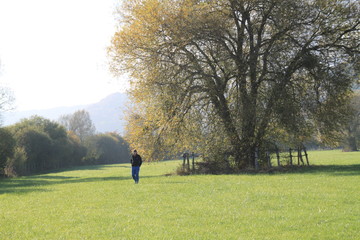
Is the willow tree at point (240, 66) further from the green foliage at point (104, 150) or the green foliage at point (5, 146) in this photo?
the green foliage at point (104, 150)

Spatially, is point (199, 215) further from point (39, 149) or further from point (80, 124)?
point (80, 124)

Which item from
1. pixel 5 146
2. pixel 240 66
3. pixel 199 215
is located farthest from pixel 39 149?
pixel 199 215

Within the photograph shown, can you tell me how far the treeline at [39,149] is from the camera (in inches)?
2317

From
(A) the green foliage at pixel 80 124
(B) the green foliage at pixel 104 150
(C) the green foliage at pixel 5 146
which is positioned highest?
(A) the green foliage at pixel 80 124

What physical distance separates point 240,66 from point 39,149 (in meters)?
69.1

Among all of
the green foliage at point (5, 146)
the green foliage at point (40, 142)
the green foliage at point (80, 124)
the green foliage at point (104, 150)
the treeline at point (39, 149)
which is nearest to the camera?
the green foliage at point (5, 146)

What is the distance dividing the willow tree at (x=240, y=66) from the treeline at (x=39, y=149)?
30.9 meters

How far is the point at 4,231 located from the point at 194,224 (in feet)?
18.7

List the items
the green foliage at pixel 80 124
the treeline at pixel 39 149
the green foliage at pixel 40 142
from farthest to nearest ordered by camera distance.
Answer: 1. the green foliage at pixel 80 124
2. the green foliage at pixel 40 142
3. the treeline at pixel 39 149

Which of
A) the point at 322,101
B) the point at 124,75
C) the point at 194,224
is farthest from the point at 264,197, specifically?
the point at 124,75

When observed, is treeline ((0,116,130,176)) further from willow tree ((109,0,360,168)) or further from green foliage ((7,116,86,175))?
willow tree ((109,0,360,168))

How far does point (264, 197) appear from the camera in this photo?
1748cm

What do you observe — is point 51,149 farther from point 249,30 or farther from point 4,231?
point 4,231

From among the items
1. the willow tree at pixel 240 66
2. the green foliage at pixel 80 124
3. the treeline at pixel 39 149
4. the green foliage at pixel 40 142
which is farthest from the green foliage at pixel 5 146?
the green foliage at pixel 80 124
